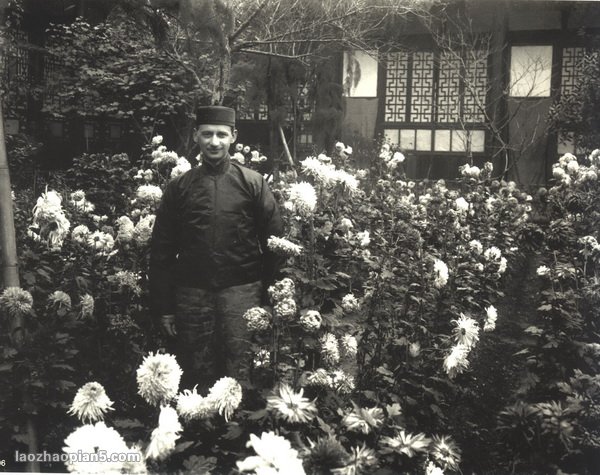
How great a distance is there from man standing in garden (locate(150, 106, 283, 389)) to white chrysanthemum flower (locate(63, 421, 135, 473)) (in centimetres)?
132

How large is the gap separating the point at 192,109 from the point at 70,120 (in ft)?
5.54

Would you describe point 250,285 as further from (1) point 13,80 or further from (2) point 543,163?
(2) point 543,163

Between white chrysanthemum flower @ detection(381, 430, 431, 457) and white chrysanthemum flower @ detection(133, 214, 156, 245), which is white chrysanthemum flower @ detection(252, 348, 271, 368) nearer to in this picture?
white chrysanthemum flower @ detection(381, 430, 431, 457)

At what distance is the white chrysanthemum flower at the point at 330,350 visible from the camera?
2.28m

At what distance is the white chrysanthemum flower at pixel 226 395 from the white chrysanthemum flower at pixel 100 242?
162 centimetres

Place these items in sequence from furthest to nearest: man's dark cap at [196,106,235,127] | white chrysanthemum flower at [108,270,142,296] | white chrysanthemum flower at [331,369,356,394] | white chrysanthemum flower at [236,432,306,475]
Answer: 1. white chrysanthemum flower at [108,270,142,296]
2. man's dark cap at [196,106,235,127]
3. white chrysanthemum flower at [331,369,356,394]
4. white chrysanthemum flower at [236,432,306,475]

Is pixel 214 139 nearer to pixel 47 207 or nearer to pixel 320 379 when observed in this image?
pixel 47 207

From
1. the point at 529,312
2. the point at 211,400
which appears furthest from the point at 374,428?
the point at 529,312

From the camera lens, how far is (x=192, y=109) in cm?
788

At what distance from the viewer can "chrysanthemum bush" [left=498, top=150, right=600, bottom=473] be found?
207cm

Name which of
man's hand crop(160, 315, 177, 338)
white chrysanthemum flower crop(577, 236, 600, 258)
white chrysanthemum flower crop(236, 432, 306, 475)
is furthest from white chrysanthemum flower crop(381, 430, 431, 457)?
white chrysanthemum flower crop(577, 236, 600, 258)

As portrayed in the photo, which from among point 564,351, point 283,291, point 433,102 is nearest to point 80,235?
point 283,291

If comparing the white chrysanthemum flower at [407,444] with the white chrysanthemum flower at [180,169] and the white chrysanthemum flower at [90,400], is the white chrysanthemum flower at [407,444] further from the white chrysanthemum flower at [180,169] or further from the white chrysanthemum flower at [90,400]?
the white chrysanthemum flower at [180,169]

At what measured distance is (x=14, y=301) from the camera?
92.9 inches
